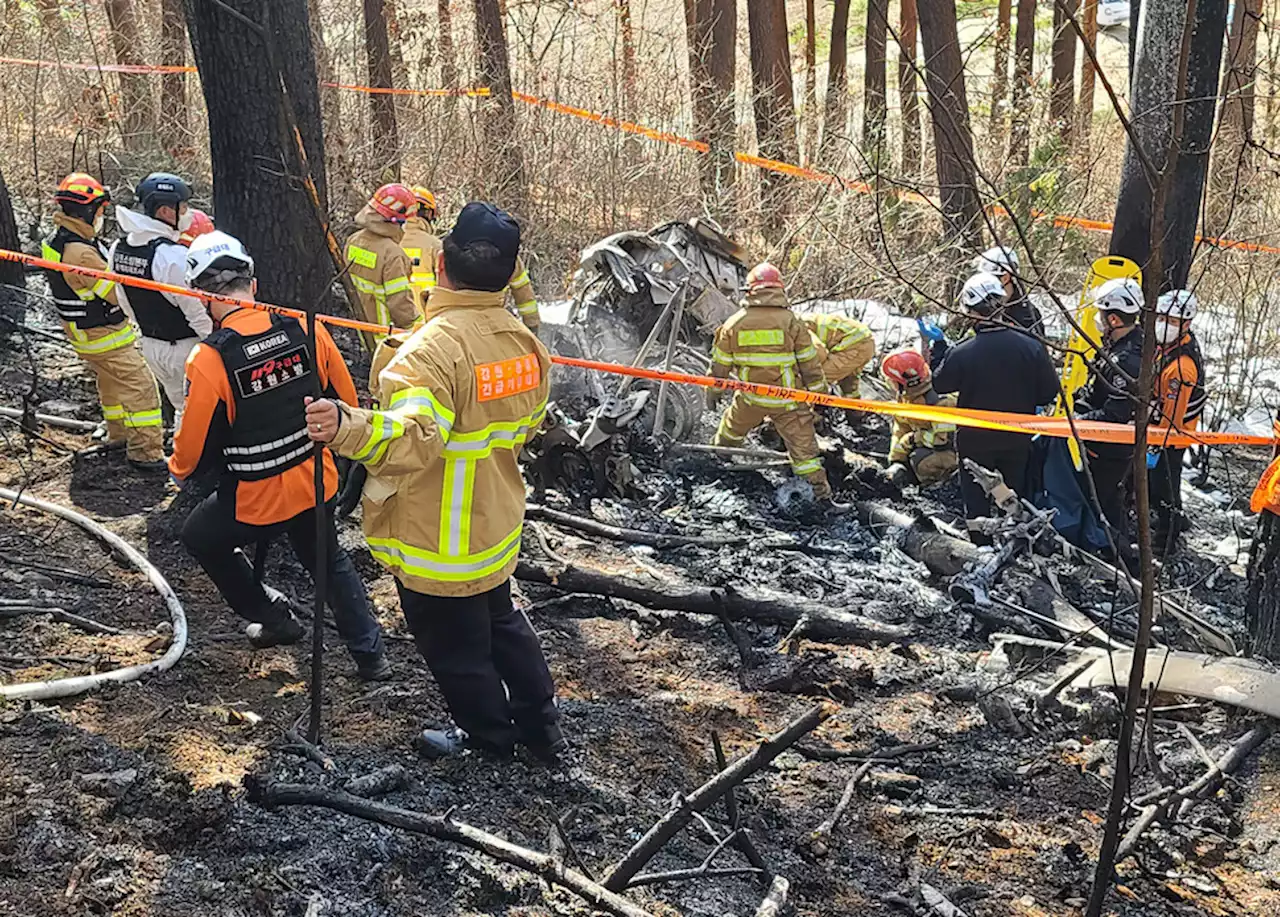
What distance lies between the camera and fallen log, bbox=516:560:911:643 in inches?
217

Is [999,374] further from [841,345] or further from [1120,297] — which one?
[841,345]

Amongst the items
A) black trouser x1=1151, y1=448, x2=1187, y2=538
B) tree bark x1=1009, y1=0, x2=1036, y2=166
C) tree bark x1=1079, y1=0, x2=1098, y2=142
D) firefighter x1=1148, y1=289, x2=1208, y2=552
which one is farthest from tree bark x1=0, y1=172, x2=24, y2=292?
tree bark x1=1079, y1=0, x2=1098, y2=142

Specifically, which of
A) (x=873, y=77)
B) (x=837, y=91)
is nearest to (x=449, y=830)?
(x=837, y=91)

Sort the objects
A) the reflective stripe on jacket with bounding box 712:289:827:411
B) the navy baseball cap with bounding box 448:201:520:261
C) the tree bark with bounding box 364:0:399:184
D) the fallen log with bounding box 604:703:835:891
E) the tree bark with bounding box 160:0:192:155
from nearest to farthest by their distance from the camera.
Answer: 1. the fallen log with bounding box 604:703:835:891
2. the navy baseball cap with bounding box 448:201:520:261
3. the reflective stripe on jacket with bounding box 712:289:827:411
4. the tree bark with bounding box 364:0:399:184
5. the tree bark with bounding box 160:0:192:155

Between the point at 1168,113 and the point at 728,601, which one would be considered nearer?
the point at 728,601

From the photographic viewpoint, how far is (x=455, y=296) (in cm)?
366

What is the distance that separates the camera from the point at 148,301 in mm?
6484

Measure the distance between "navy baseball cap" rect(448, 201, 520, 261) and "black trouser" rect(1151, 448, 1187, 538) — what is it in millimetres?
4844

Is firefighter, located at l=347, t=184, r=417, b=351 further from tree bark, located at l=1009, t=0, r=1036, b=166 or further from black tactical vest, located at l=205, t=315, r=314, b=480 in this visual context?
tree bark, located at l=1009, t=0, r=1036, b=166

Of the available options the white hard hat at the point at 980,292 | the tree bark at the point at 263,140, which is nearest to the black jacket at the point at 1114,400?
the white hard hat at the point at 980,292

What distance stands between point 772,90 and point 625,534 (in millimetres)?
8493

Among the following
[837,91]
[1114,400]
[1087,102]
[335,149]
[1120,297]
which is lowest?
[1114,400]

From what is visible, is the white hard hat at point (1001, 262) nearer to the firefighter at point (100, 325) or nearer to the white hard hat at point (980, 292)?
the white hard hat at point (980, 292)

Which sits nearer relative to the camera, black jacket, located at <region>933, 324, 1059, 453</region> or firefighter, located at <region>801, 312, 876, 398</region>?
black jacket, located at <region>933, 324, 1059, 453</region>
